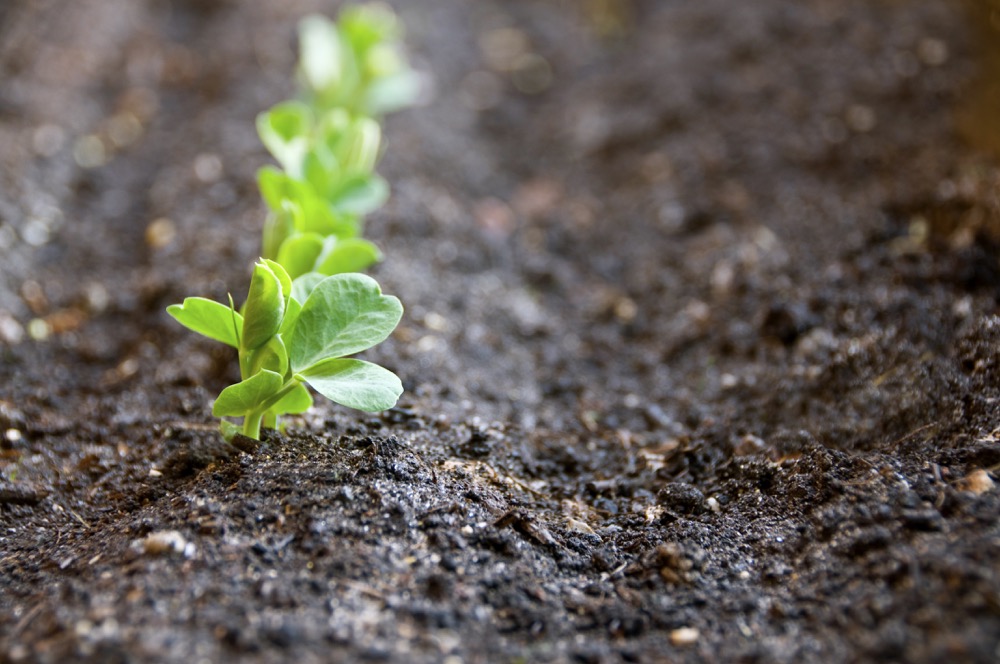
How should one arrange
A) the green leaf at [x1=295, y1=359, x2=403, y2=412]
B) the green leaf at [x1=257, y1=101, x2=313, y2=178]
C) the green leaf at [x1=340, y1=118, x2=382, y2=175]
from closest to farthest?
the green leaf at [x1=295, y1=359, x2=403, y2=412] < the green leaf at [x1=257, y1=101, x2=313, y2=178] < the green leaf at [x1=340, y1=118, x2=382, y2=175]

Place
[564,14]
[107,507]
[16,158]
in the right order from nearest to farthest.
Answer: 1. [107,507]
2. [16,158]
3. [564,14]

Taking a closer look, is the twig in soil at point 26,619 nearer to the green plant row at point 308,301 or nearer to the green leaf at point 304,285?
Answer: the green plant row at point 308,301

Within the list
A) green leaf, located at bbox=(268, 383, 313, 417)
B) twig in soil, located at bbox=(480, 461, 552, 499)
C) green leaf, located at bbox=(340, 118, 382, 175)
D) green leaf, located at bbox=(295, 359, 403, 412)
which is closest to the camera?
green leaf, located at bbox=(295, 359, 403, 412)

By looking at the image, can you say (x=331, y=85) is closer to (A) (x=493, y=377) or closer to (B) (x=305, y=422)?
(A) (x=493, y=377)

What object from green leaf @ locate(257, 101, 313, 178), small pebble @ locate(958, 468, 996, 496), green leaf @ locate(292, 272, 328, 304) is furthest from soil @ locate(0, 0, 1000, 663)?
green leaf @ locate(257, 101, 313, 178)

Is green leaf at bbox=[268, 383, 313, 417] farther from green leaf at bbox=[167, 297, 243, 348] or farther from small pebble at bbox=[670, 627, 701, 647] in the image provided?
small pebble at bbox=[670, 627, 701, 647]

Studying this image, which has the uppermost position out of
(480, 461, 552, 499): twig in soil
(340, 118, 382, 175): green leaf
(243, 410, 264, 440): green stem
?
(340, 118, 382, 175): green leaf

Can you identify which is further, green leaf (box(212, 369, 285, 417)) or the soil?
green leaf (box(212, 369, 285, 417))

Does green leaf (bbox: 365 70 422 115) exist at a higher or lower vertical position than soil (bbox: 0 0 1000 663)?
higher

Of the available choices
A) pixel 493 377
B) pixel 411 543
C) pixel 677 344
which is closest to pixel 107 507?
pixel 411 543
